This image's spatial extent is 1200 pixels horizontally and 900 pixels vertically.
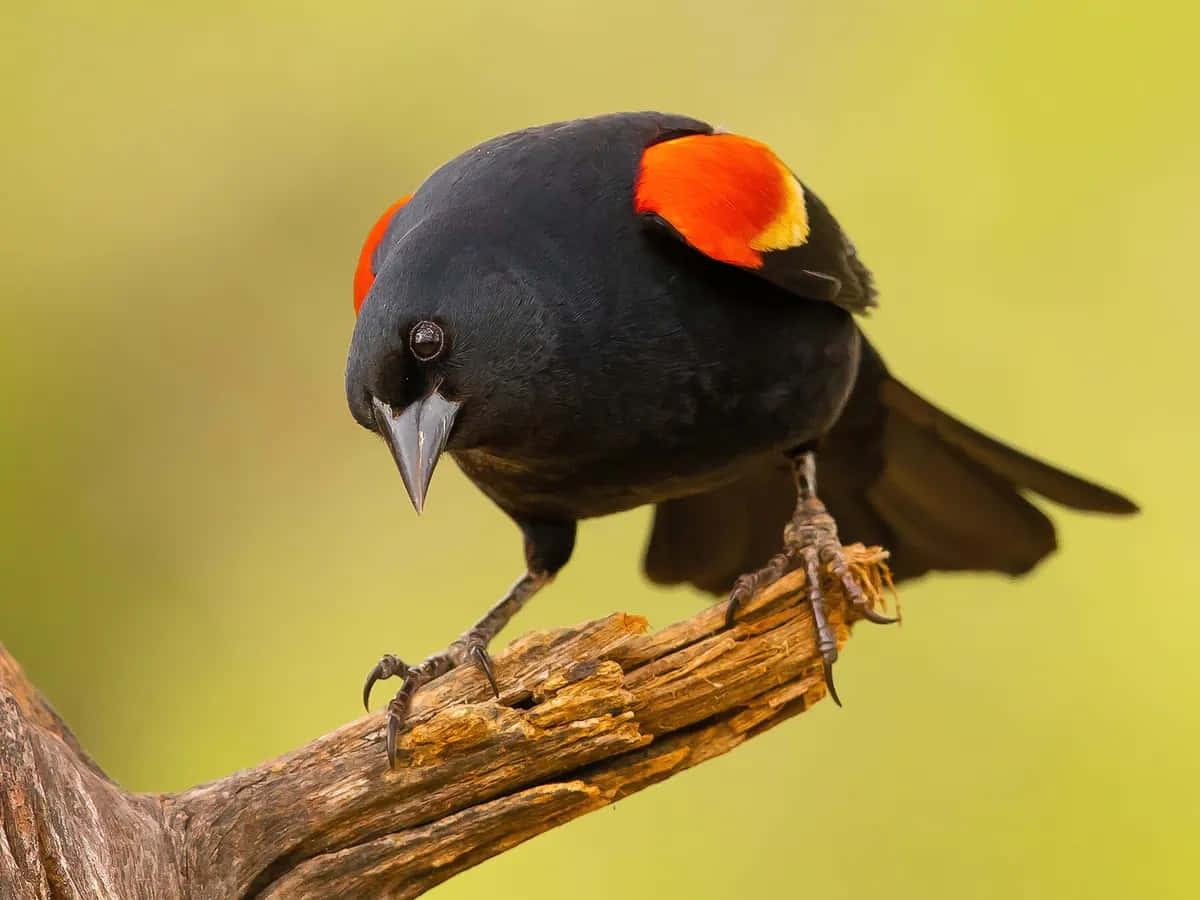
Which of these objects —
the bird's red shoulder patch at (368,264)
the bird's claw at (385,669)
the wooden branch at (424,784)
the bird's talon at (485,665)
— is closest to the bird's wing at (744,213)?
the bird's red shoulder patch at (368,264)

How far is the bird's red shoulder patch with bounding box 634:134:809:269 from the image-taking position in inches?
123

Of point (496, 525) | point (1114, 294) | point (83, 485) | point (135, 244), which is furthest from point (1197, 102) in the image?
point (83, 485)

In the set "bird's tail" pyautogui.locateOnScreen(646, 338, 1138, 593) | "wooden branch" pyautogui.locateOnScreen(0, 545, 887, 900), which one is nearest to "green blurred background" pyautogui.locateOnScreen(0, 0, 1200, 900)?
"bird's tail" pyautogui.locateOnScreen(646, 338, 1138, 593)

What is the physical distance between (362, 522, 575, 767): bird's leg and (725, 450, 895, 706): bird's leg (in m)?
0.57

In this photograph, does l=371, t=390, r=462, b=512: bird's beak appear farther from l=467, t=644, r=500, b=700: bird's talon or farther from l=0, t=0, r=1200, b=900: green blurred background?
l=0, t=0, r=1200, b=900: green blurred background

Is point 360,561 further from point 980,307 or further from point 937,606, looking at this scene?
point 980,307

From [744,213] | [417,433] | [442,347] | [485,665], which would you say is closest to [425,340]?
[442,347]

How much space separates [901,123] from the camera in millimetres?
5656

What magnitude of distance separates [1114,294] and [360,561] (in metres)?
3.01

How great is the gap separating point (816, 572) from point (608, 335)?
759 millimetres

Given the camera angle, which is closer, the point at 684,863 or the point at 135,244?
the point at 684,863

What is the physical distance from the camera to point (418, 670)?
10.9 feet

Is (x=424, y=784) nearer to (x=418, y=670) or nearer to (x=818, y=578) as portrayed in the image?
(x=418, y=670)

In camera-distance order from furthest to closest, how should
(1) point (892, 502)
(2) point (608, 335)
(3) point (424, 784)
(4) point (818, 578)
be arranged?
1. (1) point (892, 502)
2. (4) point (818, 578)
3. (2) point (608, 335)
4. (3) point (424, 784)
